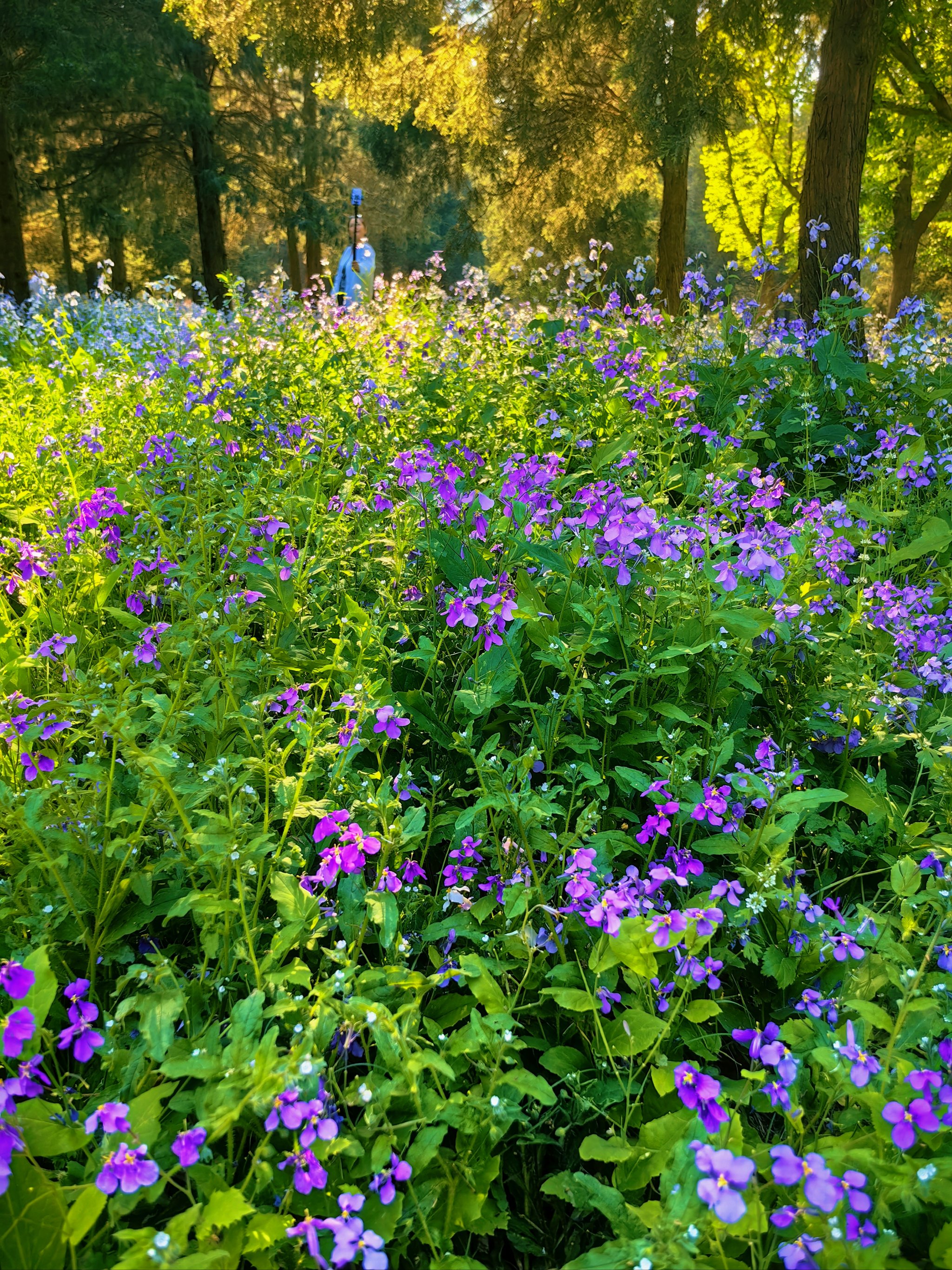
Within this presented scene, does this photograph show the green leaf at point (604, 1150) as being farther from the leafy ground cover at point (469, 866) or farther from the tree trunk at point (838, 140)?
the tree trunk at point (838, 140)

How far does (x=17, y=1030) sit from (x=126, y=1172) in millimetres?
236

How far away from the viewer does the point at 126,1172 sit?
1066 mm

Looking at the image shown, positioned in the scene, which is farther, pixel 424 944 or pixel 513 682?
pixel 513 682

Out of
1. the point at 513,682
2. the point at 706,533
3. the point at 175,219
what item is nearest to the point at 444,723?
the point at 513,682

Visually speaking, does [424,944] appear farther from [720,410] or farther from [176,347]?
[176,347]

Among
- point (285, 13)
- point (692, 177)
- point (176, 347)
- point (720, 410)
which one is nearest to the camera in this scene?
point (720, 410)

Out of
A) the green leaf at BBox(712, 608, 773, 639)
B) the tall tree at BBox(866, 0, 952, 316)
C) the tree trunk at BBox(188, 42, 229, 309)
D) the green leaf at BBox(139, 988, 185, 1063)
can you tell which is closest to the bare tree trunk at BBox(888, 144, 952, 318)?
the tall tree at BBox(866, 0, 952, 316)

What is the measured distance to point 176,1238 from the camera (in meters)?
1.03

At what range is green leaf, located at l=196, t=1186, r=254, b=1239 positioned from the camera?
1030 millimetres

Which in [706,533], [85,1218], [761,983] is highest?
[706,533]

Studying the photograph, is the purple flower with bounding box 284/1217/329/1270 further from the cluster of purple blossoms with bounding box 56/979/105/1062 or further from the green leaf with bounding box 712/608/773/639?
the green leaf with bounding box 712/608/773/639

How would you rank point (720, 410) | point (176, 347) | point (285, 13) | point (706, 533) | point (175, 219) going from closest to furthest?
point (706, 533)
point (720, 410)
point (176, 347)
point (285, 13)
point (175, 219)

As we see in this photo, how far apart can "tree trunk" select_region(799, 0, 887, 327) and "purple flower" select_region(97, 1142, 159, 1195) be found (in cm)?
681

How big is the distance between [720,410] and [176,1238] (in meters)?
4.35
